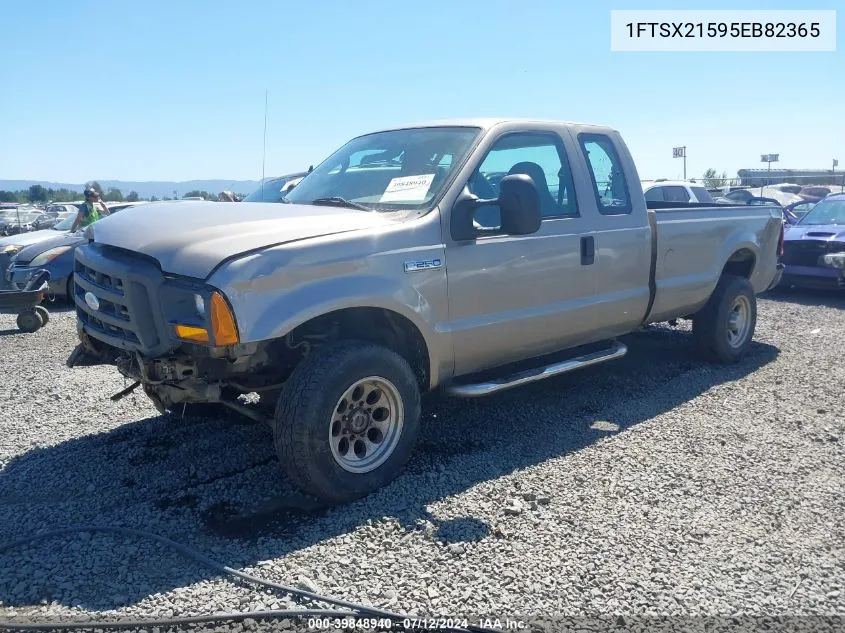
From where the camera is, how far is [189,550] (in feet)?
10.6

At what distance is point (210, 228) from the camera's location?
363cm

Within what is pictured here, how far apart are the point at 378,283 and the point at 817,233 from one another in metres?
9.68

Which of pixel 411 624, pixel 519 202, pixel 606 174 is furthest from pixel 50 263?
pixel 411 624

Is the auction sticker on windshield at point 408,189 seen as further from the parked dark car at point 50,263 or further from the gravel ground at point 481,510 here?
the parked dark car at point 50,263

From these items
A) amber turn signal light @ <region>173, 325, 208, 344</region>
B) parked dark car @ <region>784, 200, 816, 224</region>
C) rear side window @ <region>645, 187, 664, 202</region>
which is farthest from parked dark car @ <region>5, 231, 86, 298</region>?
parked dark car @ <region>784, 200, 816, 224</region>

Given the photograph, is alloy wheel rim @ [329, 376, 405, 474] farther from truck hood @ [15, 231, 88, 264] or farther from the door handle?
truck hood @ [15, 231, 88, 264]

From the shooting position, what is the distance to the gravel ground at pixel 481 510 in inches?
116

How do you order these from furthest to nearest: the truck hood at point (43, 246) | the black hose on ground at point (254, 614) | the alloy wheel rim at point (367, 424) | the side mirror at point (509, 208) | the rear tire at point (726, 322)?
the truck hood at point (43, 246), the rear tire at point (726, 322), the side mirror at point (509, 208), the alloy wheel rim at point (367, 424), the black hose on ground at point (254, 614)

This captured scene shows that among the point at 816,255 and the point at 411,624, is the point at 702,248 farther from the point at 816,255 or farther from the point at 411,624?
the point at 816,255

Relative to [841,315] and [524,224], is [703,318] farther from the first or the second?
[841,315]

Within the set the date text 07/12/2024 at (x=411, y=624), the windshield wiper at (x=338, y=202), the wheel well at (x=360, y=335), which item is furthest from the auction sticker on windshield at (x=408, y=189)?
the date text 07/12/2024 at (x=411, y=624)

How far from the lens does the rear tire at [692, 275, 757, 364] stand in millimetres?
6504

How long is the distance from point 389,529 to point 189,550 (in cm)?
93

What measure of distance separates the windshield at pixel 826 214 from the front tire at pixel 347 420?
34.3 ft
